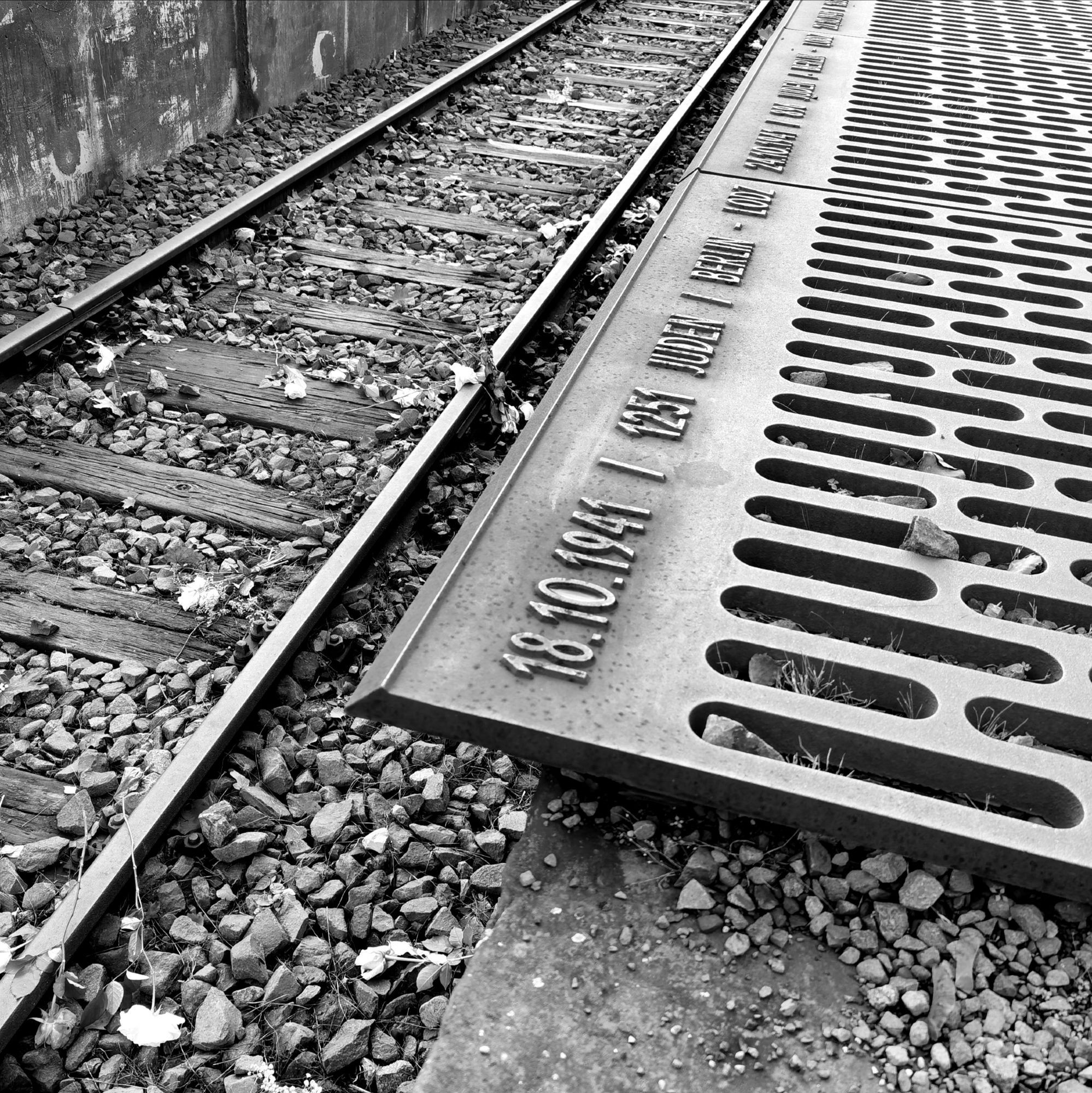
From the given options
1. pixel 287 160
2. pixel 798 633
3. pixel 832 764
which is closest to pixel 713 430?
pixel 798 633

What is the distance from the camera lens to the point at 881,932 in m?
1.84

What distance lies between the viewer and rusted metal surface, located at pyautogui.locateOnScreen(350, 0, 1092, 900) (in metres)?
2.00

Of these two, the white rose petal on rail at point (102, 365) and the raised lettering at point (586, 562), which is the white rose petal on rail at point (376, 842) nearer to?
the raised lettering at point (586, 562)

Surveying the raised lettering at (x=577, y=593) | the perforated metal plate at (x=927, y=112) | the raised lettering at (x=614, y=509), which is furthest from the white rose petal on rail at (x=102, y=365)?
the perforated metal plate at (x=927, y=112)

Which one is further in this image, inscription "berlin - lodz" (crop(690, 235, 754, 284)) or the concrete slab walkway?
inscription "berlin - lodz" (crop(690, 235, 754, 284))

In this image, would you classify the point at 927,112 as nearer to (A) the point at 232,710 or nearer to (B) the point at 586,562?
(B) the point at 586,562

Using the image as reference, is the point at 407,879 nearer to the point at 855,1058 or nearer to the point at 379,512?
the point at 855,1058

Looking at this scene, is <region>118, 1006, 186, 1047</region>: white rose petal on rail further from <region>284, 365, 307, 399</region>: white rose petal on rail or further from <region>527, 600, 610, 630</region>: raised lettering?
<region>284, 365, 307, 399</region>: white rose petal on rail

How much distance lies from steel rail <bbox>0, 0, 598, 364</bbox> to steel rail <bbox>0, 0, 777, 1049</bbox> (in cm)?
147

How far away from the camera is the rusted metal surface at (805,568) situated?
200 centimetres

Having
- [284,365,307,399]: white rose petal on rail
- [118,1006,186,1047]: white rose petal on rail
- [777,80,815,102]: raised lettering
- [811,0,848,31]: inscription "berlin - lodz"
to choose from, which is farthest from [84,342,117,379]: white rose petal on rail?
[811,0,848,31]: inscription "berlin - lodz"

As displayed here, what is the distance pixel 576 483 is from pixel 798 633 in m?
0.72

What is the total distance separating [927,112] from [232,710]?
5.62 m

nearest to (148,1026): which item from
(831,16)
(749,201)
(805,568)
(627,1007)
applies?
(627,1007)
